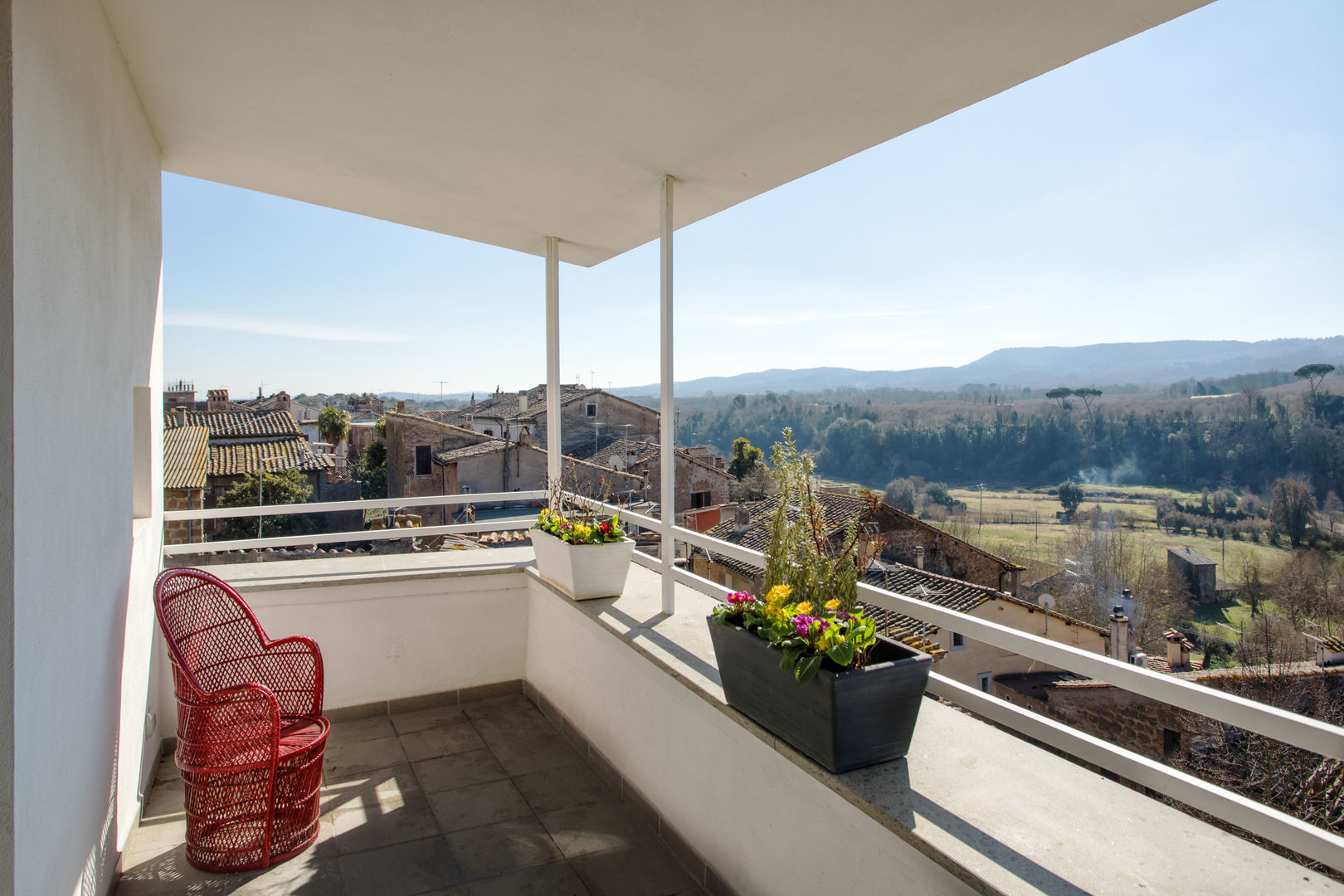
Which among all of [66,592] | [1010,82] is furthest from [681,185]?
[66,592]

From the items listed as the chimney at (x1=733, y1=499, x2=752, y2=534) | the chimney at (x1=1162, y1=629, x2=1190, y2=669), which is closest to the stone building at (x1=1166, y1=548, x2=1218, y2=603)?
the chimney at (x1=1162, y1=629, x2=1190, y2=669)

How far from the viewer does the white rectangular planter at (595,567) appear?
128 inches

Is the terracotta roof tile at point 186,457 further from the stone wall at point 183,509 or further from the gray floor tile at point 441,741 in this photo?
the gray floor tile at point 441,741

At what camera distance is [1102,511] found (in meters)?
3.50

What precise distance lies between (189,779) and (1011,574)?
351 cm

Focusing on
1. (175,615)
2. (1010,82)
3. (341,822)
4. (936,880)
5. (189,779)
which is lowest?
(341,822)

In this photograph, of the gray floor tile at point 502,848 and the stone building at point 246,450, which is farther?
the stone building at point 246,450

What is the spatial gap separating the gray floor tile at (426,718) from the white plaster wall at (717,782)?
1.97ft

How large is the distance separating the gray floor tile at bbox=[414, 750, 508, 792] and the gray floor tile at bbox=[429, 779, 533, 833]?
45mm

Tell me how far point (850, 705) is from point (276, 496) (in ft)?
17.7

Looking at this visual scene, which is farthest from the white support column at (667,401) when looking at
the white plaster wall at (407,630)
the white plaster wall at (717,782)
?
the white plaster wall at (407,630)

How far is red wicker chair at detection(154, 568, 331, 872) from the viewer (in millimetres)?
2316

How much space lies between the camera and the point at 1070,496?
11.6 ft

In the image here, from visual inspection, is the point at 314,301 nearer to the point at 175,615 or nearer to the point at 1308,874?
the point at 175,615
